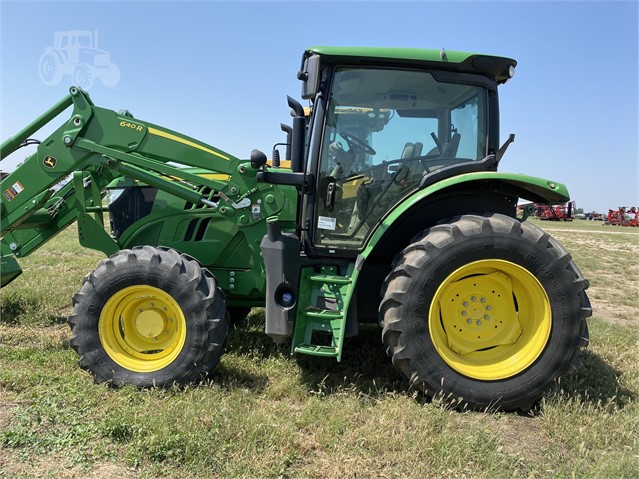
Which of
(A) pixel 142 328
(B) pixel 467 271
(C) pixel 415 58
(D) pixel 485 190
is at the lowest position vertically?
(A) pixel 142 328

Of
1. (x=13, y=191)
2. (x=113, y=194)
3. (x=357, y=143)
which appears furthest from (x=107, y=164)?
(x=357, y=143)

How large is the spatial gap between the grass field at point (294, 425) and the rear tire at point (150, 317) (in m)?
0.16

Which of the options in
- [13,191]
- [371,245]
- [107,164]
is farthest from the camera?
[13,191]

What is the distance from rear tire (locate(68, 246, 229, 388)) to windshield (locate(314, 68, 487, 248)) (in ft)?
3.48

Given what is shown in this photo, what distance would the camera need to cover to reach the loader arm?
3.96 meters

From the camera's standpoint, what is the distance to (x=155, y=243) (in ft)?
14.8

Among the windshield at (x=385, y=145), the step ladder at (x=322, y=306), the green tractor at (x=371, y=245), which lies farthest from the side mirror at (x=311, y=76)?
the step ladder at (x=322, y=306)

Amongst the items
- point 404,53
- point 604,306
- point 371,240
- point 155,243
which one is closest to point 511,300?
point 371,240

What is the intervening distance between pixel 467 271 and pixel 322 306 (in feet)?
3.67

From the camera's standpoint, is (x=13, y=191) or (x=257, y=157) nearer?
(x=257, y=157)

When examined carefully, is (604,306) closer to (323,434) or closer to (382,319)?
(382,319)

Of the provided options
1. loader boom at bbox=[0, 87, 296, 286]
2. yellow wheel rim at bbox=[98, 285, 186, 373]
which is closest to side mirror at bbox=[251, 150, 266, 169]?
loader boom at bbox=[0, 87, 296, 286]

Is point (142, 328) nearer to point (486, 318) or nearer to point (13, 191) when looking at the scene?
point (13, 191)

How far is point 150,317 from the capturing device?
144 inches
